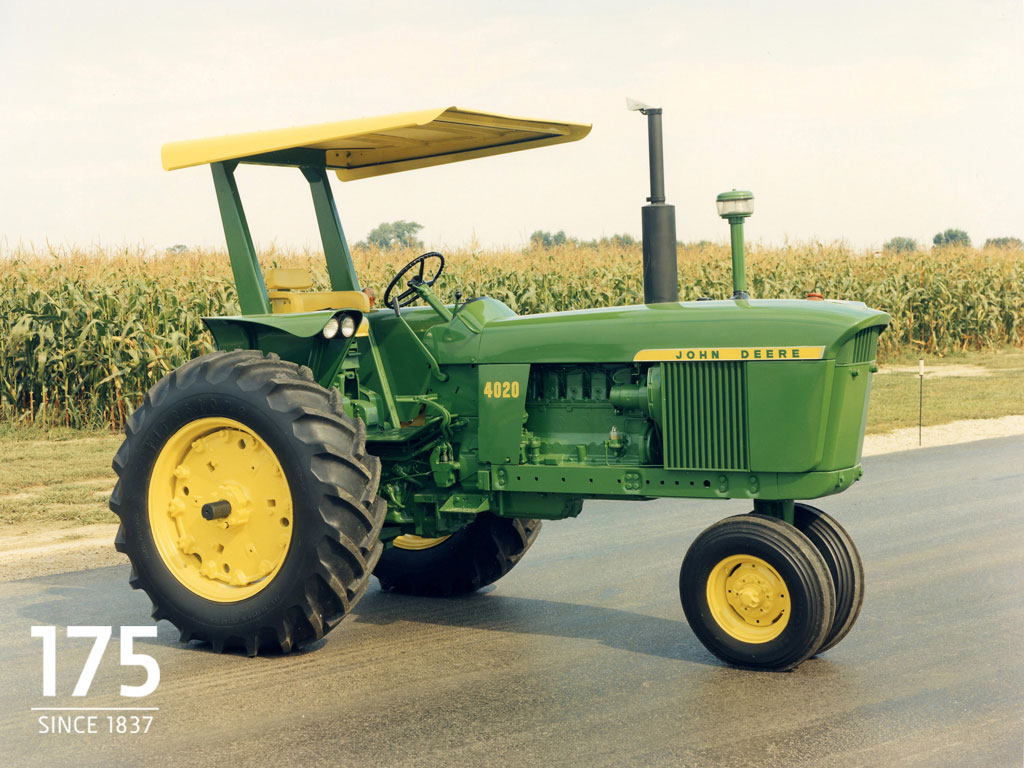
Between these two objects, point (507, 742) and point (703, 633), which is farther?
point (703, 633)

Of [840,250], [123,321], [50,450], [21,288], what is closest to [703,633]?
[50,450]

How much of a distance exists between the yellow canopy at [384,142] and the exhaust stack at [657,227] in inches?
142

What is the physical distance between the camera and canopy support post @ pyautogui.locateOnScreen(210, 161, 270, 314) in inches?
263

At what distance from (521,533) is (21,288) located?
1051 centimetres

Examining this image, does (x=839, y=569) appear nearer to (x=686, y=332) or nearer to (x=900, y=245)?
(x=686, y=332)

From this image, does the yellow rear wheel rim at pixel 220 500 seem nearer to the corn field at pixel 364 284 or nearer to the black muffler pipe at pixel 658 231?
the black muffler pipe at pixel 658 231

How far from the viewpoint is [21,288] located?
15406 millimetres

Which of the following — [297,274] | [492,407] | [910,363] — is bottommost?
[910,363]

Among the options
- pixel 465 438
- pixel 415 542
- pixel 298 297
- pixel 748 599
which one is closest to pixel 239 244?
pixel 298 297

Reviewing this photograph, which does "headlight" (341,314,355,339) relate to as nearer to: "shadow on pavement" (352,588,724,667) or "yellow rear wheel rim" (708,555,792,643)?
"shadow on pavement" (352,588,724,667)

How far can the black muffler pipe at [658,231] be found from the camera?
415 inches

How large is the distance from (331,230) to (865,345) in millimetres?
3191

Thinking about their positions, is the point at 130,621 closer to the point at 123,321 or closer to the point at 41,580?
the point at 41,580

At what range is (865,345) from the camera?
5.84 m
